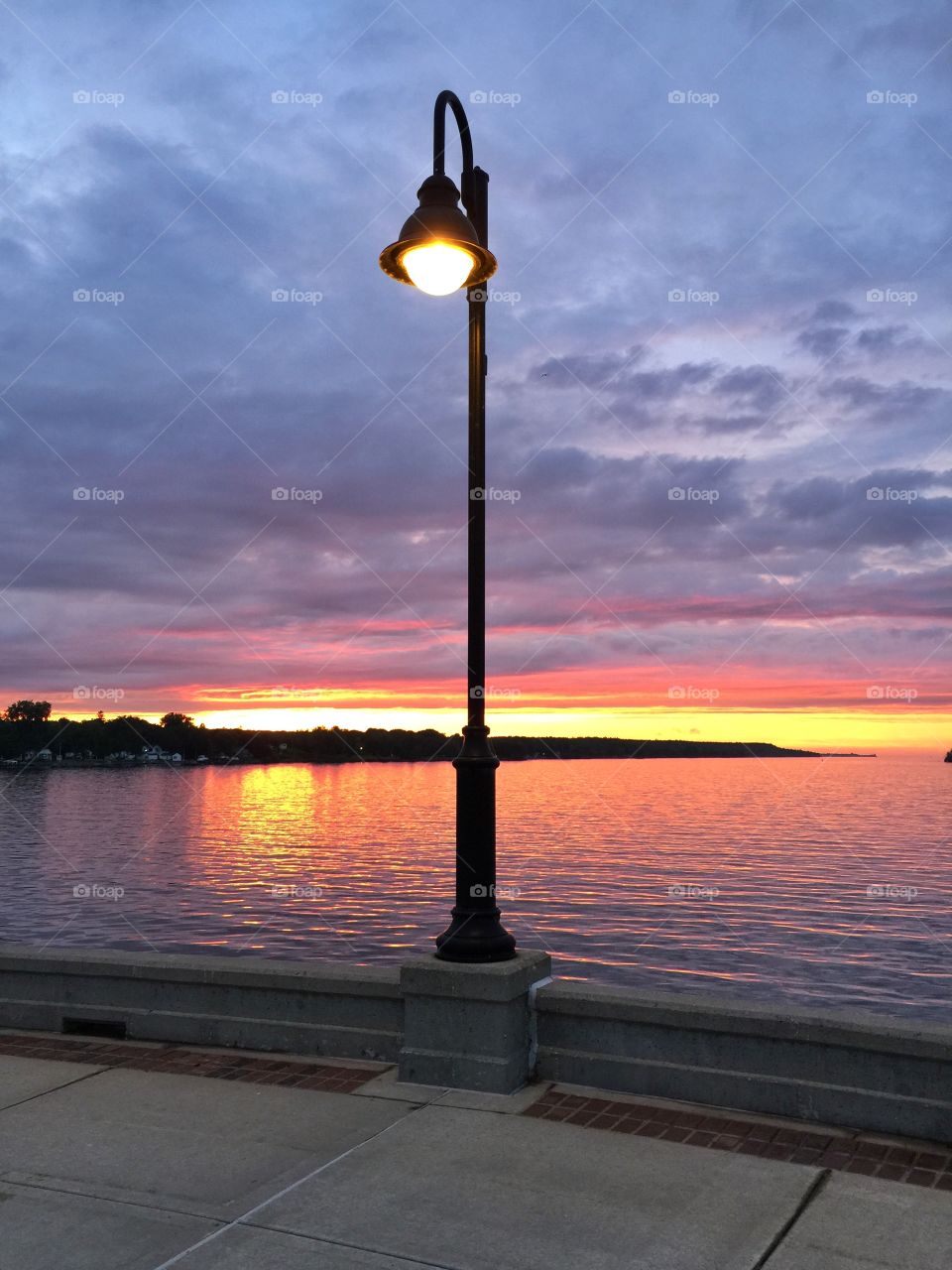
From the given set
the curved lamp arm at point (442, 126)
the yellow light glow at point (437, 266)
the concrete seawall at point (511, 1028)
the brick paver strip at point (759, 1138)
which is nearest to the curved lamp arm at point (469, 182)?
the curved lamp arm at point (442, 126)

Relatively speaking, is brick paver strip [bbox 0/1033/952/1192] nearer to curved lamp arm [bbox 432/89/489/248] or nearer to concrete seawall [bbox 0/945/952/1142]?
concrete seawall [bbox 0/945/952/1142]

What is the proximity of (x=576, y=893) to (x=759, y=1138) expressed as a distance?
117 ft

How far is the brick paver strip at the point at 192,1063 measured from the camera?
6.80 meters

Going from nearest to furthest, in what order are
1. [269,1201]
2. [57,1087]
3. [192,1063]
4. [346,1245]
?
Result: [346,1245]
[269,1201]
[57,1087]
[192,1063]

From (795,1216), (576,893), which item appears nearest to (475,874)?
(795,1216)

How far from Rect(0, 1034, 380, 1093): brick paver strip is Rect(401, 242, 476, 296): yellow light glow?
5.20 metres

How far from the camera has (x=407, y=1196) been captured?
4.95 m

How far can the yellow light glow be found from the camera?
6.71 m

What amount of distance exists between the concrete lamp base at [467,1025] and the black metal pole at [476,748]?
0.62 feet

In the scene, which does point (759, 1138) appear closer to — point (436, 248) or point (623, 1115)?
point (623, 1115)

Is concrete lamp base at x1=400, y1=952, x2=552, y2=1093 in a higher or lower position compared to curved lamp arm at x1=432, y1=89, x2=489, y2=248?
lower

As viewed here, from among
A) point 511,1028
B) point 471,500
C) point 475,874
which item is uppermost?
point 471,500

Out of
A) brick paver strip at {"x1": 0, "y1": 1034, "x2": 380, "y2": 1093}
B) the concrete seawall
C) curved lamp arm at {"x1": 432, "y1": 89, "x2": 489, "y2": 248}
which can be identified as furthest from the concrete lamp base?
curved lamp arm at {"x1": 432, "y1": 89, "x2": 489, "y2": 248}

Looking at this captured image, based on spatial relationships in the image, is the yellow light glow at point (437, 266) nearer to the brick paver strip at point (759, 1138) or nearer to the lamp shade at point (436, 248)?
the lamp shade at point (436, 248)
